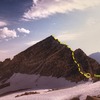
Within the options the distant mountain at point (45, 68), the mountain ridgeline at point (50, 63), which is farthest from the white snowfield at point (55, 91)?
the mountain ridgeline at point (50, 63)

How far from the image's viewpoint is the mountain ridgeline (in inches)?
2633

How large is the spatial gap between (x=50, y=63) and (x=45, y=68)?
195 cm

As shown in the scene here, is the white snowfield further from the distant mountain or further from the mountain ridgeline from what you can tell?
the mountain ridgeline

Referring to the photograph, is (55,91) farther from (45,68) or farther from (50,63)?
(50,63)

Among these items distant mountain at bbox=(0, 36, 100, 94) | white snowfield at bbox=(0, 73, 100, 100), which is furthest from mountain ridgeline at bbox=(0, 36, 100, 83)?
white snowfield at bbox=(0, 73, 100, 100)

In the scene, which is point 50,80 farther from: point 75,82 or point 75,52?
point 75,52

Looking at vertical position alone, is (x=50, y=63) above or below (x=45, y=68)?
above

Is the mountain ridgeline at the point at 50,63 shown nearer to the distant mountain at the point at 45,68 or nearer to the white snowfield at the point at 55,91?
the distant mountain at the point at 45,68

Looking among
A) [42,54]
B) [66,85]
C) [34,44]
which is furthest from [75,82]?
[34,44]

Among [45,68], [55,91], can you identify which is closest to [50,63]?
[45,68]

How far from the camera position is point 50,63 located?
70500 mm

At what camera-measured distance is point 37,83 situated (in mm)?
65688

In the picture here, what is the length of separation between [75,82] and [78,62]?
37.7 feet

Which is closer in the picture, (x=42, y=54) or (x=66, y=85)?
(x=66, y=85)
